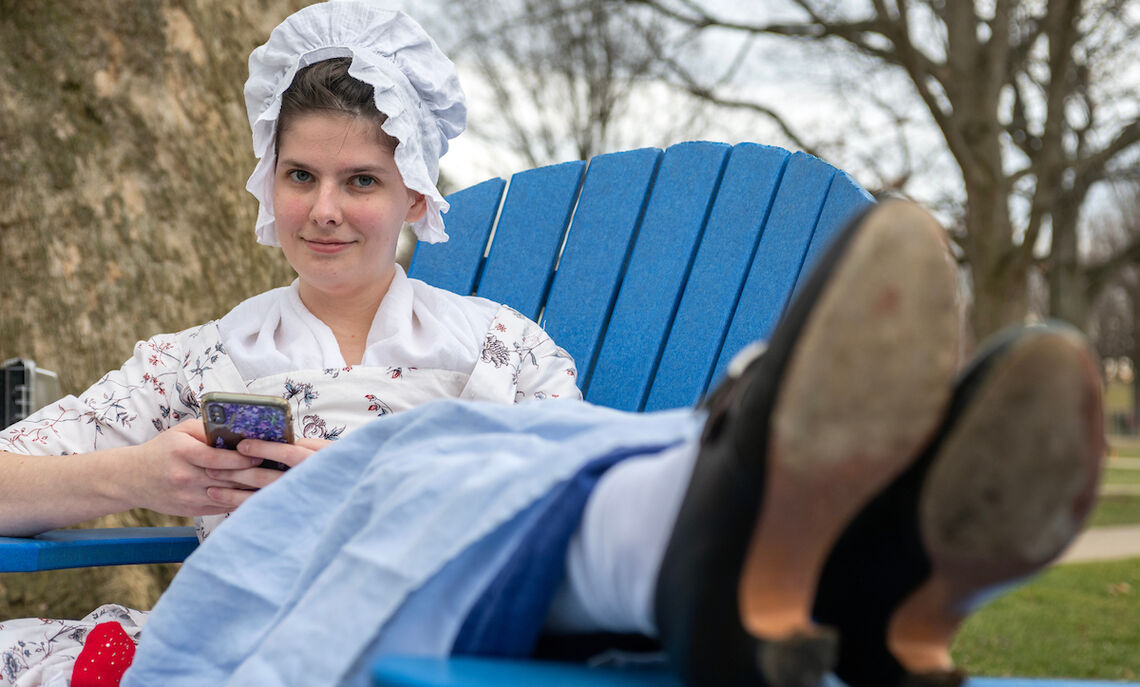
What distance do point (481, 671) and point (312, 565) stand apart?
0.32 metres

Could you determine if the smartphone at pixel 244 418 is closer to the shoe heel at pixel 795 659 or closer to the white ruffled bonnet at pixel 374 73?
the white ruffled bonnet at pixel 374 73

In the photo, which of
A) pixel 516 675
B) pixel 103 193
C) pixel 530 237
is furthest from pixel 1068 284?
pixel 516 675

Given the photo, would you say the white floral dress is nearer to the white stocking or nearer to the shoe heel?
the white stocking

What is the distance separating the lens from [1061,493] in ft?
2.23

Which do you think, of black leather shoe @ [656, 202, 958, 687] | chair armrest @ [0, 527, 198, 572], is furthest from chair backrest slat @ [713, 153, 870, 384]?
black leather shoe @ [656, 202, 958, 687]

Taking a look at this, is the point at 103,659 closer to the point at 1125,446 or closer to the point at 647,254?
the point at 647,254

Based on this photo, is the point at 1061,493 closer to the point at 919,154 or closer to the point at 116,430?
the point at 116,430

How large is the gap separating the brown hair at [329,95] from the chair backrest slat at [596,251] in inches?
23.6

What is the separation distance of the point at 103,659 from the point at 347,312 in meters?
0.70

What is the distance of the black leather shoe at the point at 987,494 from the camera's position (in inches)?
26.4

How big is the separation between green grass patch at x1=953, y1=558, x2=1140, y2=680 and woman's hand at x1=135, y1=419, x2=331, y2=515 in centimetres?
304

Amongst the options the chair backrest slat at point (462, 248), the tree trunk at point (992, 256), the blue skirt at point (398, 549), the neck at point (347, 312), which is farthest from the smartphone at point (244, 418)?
the tree trunk at point (992, 256)

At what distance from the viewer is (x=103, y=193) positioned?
255cm

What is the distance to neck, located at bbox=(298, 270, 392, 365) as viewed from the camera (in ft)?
5.97
